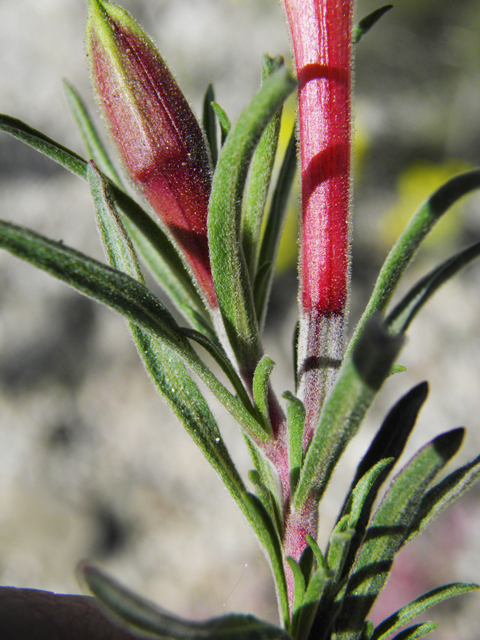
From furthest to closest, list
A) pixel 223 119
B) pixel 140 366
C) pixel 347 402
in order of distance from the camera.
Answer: pixel 140 366
pixel 223 119
pixel 347 402

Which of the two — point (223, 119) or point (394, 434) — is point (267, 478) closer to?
point (394, 434)

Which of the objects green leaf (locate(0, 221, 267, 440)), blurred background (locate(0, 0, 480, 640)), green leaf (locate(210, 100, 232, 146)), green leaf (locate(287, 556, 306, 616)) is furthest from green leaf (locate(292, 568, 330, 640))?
blurred background (locate(0, 0, 480, 640))

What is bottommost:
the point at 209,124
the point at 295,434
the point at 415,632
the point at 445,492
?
the point at 415,632

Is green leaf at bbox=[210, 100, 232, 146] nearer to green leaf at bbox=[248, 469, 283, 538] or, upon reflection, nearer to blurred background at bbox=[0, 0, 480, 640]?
green leaf at bbox=[248, 469, 283, 538]

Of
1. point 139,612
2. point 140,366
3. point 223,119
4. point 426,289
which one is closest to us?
point 139,612

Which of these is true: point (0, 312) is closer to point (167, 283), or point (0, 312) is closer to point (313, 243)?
point (167, 283)

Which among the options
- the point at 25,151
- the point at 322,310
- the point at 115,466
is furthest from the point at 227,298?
the point at 25,151

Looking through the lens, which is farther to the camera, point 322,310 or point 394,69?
point 394,69

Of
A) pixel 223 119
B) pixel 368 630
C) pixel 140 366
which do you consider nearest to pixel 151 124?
pixel 223 119
